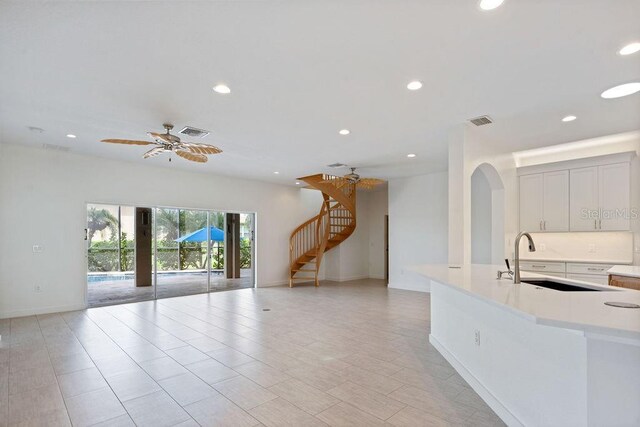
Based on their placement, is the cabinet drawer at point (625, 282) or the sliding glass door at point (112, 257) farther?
the sliding glass door at point (112, 257)

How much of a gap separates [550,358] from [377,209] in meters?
9.14

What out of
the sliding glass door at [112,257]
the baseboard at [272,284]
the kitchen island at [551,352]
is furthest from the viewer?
the baseboard at [272,284]

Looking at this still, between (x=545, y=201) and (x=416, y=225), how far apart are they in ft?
10.3

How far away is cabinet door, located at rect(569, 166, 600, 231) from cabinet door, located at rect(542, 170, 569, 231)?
0.07 metres

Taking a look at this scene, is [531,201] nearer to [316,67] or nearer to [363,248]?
[316,67]

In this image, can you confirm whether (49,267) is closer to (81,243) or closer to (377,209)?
(81,243)

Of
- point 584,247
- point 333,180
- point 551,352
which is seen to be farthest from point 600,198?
point 333,180

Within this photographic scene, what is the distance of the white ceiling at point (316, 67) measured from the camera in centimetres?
220

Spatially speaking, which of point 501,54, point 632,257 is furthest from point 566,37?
point 632,257

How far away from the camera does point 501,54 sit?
2.67 m

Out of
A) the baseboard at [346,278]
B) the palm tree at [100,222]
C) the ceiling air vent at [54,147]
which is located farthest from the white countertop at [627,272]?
the palm tree at [100,222]

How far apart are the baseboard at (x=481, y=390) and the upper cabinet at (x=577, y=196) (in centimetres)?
365

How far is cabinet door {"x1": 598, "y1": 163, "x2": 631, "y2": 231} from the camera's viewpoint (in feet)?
16.6

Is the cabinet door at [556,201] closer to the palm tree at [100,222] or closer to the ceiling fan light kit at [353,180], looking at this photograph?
the ceiling fan light kit at [353,180]
